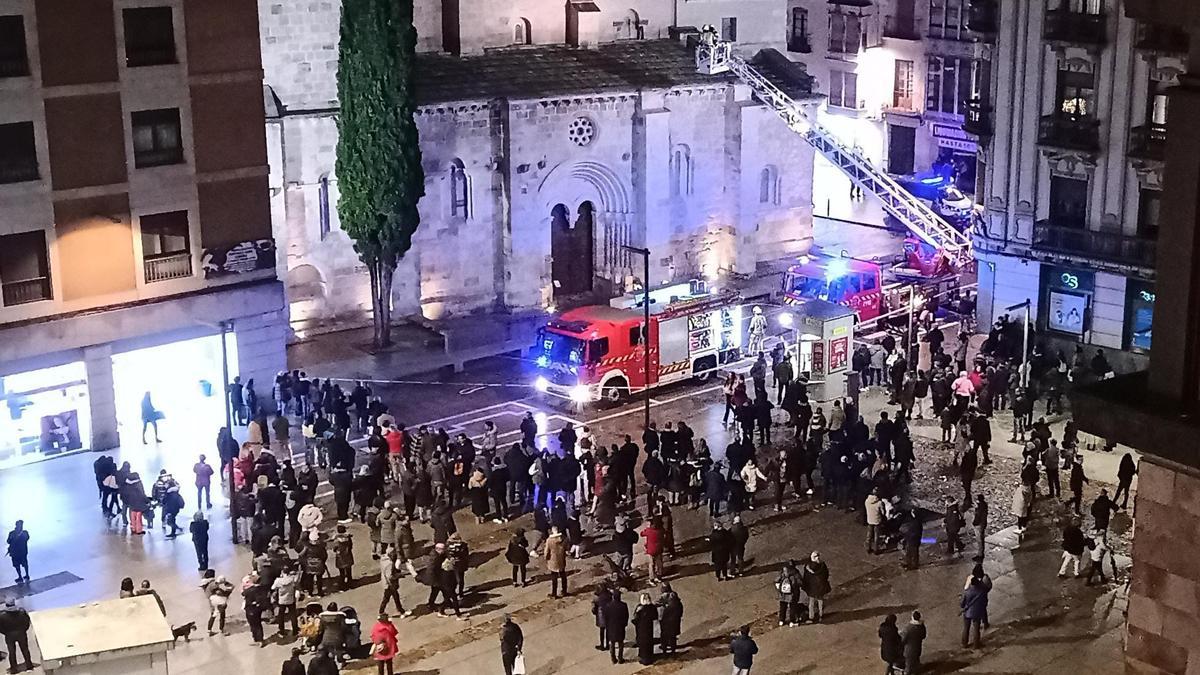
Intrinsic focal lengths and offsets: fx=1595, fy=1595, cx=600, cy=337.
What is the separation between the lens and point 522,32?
175 ft

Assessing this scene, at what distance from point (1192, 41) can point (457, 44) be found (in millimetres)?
38221

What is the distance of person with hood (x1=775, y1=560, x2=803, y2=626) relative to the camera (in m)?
29.2

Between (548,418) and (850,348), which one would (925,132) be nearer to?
(850,348)

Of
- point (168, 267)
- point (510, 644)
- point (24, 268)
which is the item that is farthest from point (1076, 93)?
point (24, 268)

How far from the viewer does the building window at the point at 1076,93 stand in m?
45.5

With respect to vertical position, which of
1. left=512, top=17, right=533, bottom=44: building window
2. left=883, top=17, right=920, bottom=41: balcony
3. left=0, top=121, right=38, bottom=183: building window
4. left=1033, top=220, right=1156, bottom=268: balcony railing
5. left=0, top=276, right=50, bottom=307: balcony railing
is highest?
left=512, top=17, right=533, bottom=44: building window

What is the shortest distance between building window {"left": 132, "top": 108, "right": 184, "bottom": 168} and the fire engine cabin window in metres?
11.6

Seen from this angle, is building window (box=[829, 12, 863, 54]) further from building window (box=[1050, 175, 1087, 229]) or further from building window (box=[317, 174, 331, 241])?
building window (box=[317, 174, 331, 241])

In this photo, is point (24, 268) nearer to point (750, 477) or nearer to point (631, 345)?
point (631, 345)

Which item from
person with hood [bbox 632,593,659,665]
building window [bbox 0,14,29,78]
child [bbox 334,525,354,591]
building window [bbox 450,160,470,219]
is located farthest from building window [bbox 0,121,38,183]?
person with hood [bbox 632,593,659,665]

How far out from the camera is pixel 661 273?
5581 centimetres

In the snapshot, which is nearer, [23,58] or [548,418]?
[23,58]

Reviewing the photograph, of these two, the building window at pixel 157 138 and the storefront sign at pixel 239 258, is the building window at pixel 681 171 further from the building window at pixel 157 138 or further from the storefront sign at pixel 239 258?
the building window at pixel 157 138

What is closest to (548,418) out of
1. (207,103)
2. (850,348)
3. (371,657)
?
(850,348)
